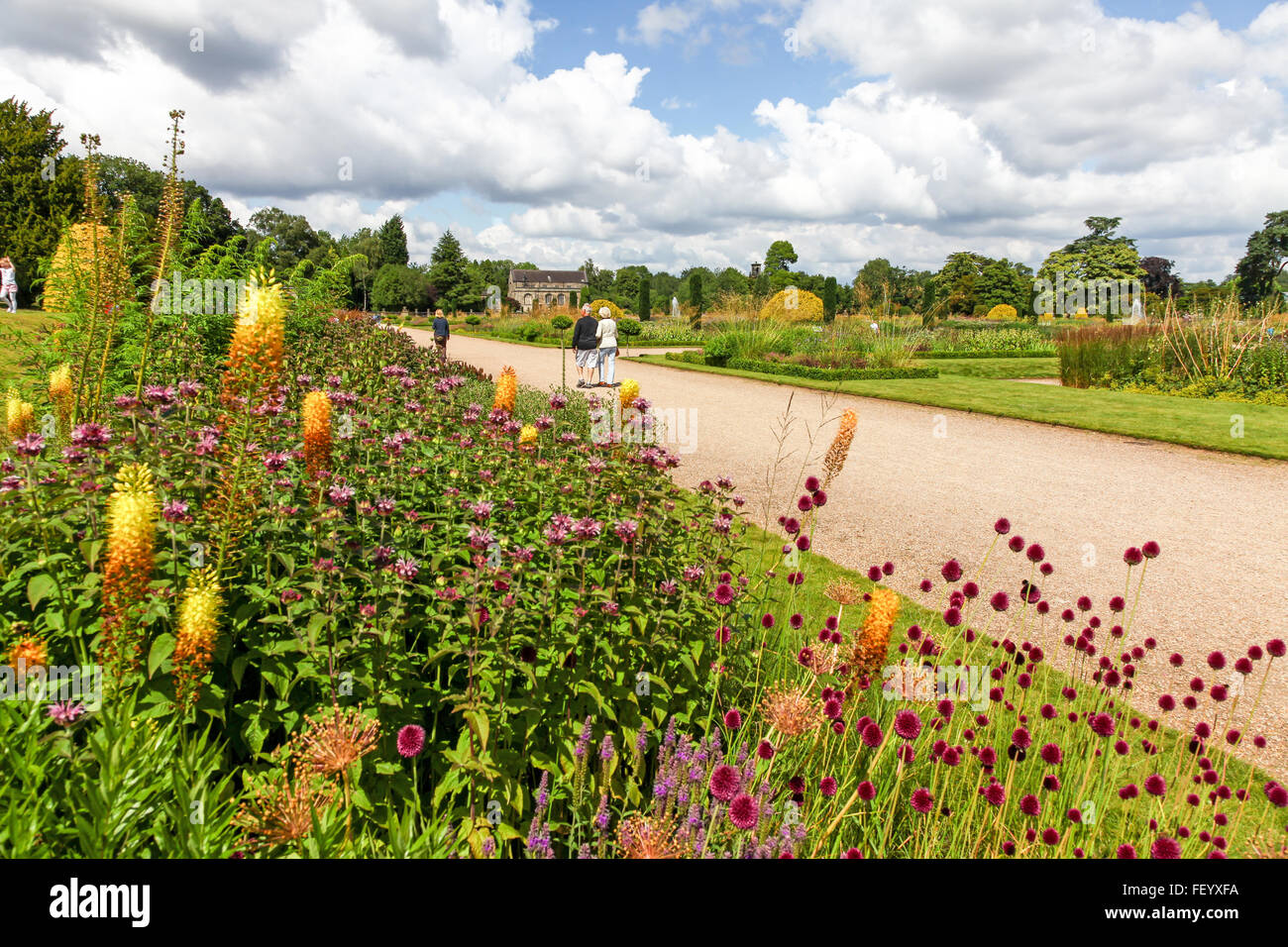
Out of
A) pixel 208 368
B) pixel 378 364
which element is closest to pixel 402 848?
pixel 208 368

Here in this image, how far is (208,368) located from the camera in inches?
252

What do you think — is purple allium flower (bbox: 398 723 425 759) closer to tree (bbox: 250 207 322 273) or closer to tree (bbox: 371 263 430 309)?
tree (bbox: 371 263 430 309)

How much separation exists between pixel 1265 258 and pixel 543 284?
9538 centimetres

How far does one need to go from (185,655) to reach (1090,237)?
8817cm

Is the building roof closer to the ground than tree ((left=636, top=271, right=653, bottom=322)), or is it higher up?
higher up

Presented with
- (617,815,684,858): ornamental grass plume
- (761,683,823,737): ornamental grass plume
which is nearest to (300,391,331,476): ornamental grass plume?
(617,815,684,858): ornamental grass plume

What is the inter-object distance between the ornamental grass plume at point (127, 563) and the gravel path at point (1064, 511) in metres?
3.21

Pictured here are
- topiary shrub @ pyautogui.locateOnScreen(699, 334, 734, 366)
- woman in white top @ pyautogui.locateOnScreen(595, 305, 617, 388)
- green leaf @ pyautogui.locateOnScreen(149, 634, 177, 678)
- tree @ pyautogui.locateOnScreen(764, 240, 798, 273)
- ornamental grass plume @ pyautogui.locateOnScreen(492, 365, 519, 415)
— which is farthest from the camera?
tree @ pyautogui.locateOnScreen(764, 240, 798, 273)

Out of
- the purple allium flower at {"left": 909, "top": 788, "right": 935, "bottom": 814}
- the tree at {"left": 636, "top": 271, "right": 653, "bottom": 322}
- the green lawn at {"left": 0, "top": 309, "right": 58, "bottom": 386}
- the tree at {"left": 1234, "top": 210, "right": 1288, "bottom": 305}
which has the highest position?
the tree at {"left": 1234, "top": 210, "right": 1288, "bottom": 305}

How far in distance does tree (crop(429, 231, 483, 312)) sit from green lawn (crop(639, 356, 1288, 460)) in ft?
181

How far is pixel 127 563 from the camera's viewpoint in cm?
197

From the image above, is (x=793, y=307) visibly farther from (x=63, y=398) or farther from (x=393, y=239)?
(x=393, y=239)

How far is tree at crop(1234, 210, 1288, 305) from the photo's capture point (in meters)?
68.2

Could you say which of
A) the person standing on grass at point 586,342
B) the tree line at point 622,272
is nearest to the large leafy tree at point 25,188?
the tree line at point 622,272
